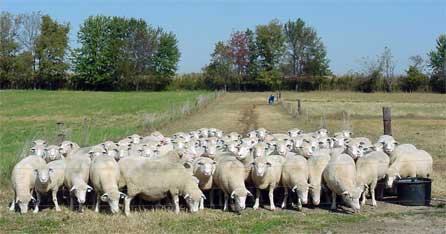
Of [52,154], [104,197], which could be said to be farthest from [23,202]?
[52,154]

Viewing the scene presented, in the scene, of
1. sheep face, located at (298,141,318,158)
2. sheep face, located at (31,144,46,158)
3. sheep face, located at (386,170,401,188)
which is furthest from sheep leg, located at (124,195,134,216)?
sheep face, located at (386,170,401,188)

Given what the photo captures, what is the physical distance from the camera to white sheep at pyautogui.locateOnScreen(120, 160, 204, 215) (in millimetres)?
12500

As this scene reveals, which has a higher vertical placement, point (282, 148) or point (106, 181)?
point (282, 148)

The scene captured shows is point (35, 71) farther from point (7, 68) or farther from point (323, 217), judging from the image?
point (323, 217)

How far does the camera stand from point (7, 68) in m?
107

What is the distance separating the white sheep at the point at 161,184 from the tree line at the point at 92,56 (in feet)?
312

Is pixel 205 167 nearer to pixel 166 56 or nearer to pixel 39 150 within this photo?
pixel 39 150

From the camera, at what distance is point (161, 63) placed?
371ft

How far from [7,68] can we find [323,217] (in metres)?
104

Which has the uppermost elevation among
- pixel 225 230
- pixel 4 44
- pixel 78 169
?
pixel 4 44

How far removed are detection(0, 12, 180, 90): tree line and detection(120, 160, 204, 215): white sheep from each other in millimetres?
95017

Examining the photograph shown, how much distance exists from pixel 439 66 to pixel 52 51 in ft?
235

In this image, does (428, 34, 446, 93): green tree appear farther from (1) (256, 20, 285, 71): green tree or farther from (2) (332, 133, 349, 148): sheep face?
(2) (332, 133, 349, 148): sheep face

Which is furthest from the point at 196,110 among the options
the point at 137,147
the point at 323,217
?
the point at 323,217
